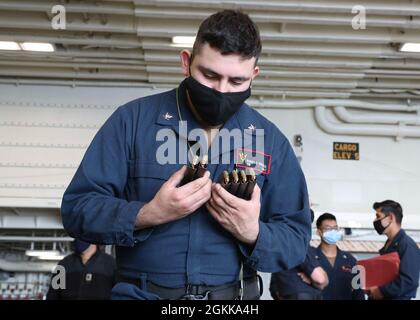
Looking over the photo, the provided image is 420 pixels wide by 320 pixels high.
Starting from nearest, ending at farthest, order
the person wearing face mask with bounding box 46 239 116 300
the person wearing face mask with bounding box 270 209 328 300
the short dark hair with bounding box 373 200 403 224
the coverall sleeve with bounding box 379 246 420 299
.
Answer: the person wearing face mask with bounding box 270 209 328 300 < the coverall sleeve with bounding box 379 246 420 299 < the person wearing face mask with bounding box 46 239 116 300 < the short dark hair with bounding box 373 200 403 224

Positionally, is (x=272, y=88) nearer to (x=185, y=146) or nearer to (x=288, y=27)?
(x=288, y=27)

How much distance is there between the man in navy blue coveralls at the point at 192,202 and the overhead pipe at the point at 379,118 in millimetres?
7278

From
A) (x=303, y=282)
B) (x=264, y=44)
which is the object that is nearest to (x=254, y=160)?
(x=303, y=282)

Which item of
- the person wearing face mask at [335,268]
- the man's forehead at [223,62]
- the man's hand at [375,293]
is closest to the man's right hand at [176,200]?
the man's forehead at [223,62]

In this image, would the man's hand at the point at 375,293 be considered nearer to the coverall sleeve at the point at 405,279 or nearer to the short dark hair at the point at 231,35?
the coverall sleeve at the point at 405,279

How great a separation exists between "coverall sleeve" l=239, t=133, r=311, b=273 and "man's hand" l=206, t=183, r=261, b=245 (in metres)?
0.05

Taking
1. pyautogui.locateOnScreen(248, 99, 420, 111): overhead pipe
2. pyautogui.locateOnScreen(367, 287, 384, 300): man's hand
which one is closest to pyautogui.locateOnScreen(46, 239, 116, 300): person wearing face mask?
pyautogui.locateOnScreen(367, 287, 384, 300): man's hand

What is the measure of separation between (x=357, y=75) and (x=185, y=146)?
657 centimetres

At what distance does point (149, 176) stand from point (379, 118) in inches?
303

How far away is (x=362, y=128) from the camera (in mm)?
8602

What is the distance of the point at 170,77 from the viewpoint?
820 centimetres

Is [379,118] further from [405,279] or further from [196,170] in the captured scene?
[196,170]

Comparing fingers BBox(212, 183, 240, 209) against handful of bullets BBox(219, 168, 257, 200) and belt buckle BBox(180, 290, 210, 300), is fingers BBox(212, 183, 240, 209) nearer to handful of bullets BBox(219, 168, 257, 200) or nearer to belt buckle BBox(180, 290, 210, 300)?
handful of bullets BBox(219, 168, 257, 200)

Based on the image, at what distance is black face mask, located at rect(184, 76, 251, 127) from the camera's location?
1.48 meters
